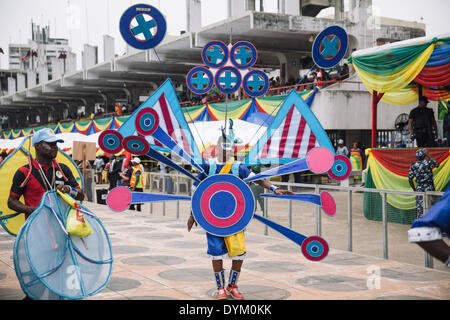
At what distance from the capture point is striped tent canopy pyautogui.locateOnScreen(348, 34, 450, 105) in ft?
32.3

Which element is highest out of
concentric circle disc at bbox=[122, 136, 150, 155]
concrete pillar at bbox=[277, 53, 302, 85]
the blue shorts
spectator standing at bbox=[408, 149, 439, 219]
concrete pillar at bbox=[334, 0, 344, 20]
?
concrete pillar at bbox=[334, 0, 344, 20]

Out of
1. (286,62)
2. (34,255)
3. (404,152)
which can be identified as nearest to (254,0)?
(286,62)

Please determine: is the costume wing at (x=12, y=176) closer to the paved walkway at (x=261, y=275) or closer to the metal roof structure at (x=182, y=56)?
the paved walkway at (x=261, y=275)

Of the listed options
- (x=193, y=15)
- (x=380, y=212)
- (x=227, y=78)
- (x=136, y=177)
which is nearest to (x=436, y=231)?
(x=227, y=78)

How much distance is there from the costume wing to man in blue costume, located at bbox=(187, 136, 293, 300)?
141 centimetres

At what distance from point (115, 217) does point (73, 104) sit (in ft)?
154

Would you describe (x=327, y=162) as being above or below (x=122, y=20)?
below

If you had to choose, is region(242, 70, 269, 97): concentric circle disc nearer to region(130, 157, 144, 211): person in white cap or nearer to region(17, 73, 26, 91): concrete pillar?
region(130, 157, 144, 211): person in white cap

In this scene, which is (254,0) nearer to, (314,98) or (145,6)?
(314,98)

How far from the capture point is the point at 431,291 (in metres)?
5.33

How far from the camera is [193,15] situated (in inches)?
1036

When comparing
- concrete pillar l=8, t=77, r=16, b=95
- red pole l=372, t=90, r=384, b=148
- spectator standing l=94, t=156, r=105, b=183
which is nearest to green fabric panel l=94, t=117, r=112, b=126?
spectator standing l=94, t=156, r=105, b=183

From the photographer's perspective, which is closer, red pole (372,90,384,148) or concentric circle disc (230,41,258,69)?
concentric circle disc (230,41,258,69)

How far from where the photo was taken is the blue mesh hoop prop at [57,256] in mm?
3926
